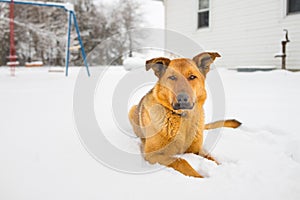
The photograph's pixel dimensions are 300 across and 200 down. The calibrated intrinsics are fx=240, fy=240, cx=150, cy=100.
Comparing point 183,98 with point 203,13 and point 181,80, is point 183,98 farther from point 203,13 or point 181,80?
point 203,13

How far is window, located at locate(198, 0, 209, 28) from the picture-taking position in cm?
927

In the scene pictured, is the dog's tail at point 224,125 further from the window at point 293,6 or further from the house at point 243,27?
the window at point 293,6

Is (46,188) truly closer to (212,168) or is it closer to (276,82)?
(212,168)

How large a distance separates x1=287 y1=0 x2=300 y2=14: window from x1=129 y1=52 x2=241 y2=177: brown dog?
245 inches

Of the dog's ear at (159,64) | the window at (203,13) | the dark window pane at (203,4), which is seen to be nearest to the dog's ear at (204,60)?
the dog's ear at (159,64)

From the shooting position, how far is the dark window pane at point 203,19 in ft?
30.6

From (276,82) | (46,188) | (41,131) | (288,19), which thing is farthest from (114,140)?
(288,19)

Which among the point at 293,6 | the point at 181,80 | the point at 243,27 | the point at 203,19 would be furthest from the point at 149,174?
the point at 203,19

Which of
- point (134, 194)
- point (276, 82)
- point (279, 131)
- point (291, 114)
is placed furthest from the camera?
point (276, 82)

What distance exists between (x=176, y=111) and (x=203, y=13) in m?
8.62

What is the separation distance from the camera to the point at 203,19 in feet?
31.0

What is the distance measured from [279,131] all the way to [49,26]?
66.5 feet

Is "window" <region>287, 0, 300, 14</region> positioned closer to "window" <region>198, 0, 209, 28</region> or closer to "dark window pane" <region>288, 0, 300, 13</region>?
"dark window pane" <region>288, 0, 300, 13</region>

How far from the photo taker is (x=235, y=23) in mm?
8258
